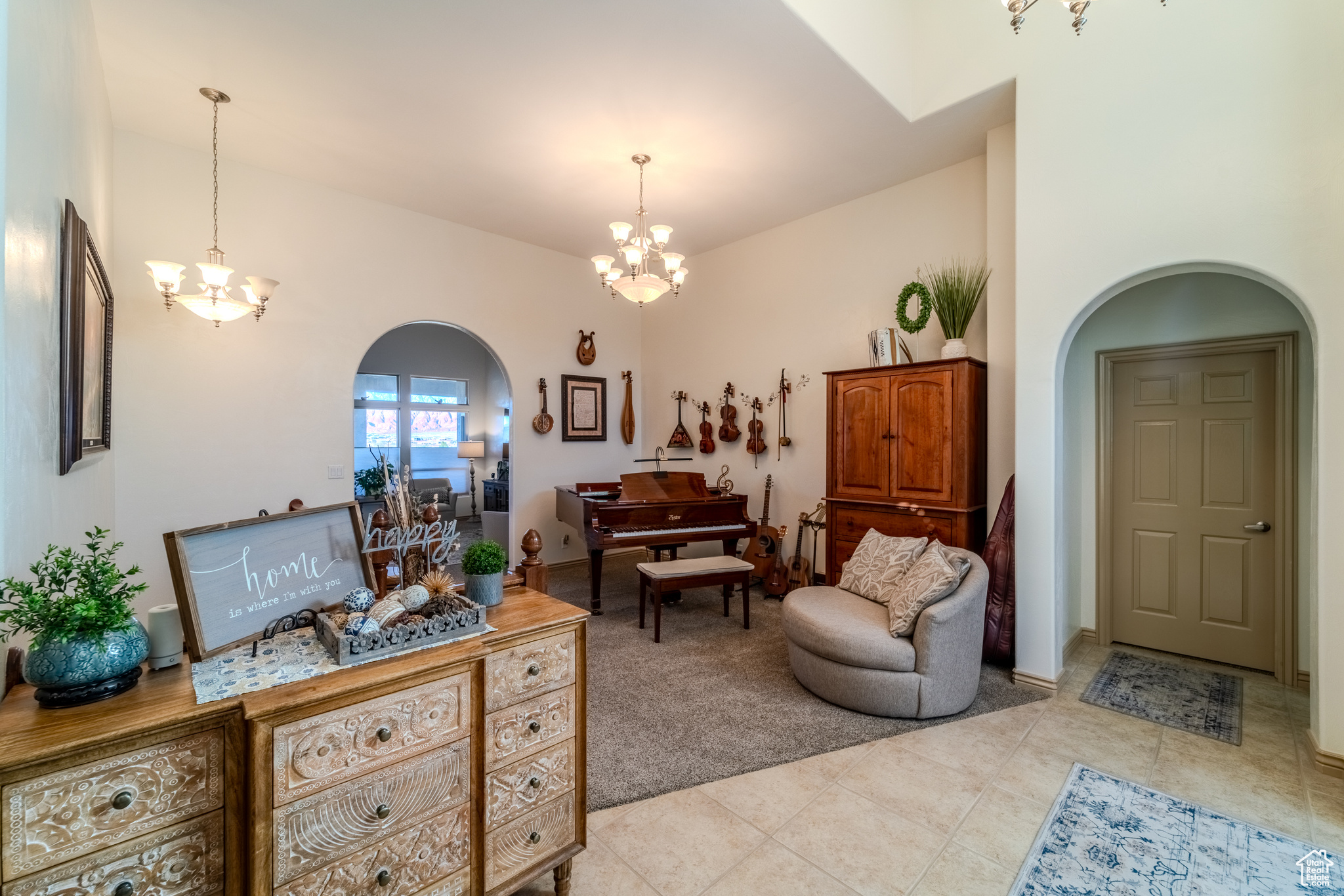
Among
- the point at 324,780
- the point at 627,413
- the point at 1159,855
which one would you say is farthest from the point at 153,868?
the point at 627,413

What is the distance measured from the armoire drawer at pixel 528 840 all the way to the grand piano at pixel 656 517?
278 centimetres

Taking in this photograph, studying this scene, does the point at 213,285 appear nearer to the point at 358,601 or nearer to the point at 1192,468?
the point at 358,601

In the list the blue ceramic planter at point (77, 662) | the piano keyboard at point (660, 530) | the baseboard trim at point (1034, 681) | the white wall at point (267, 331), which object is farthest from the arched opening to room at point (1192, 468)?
the white wall at point (267, 331)

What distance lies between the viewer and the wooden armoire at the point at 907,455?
12.1 ft

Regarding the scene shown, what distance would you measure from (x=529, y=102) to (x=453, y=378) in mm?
7169

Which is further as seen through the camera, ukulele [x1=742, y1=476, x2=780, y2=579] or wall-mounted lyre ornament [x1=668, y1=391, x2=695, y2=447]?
wall-mounted lyre ornament [x1=668, y1=391, x2=695, y2=447]

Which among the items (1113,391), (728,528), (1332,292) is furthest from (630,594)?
(1332,292)

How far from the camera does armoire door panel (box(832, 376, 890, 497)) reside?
13.3ft

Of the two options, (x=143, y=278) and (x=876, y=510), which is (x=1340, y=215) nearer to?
(x=876, y=510)

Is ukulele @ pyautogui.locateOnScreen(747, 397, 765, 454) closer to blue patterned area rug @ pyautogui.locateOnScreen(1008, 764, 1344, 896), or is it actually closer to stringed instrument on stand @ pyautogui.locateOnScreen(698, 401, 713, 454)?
stringed instrument on stand @ pyautogui.locateOnScreen(698, 401, 713, 454)

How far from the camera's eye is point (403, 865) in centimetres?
138

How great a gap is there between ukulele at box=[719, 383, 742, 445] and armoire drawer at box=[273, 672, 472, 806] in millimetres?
4557

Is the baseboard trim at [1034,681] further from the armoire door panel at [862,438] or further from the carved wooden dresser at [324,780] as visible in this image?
the carved wooden dresser at [324,780]

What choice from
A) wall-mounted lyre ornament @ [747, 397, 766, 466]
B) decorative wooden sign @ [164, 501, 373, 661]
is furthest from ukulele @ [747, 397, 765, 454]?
decorative wooden sign @ [164, 501, 373, 661]
